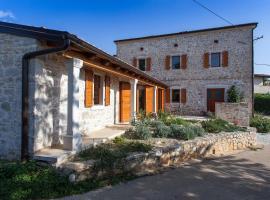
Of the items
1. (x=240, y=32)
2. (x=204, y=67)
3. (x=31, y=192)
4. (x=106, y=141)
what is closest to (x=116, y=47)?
(x=204, y=67)

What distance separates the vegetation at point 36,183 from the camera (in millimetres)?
4625

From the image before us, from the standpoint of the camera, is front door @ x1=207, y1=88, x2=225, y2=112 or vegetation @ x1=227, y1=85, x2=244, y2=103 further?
front door @ x1=207, y1=88, x2=225, y2=112

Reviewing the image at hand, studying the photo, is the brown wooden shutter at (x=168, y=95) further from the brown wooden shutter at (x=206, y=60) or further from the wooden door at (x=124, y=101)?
the wooden door at (x=124, y=101)

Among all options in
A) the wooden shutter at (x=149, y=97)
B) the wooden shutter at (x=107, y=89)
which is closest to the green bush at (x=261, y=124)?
the wooden shutter at (x=149, y=97)

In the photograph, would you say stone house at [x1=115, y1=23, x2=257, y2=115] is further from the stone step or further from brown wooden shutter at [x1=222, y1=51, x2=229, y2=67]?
the stone step

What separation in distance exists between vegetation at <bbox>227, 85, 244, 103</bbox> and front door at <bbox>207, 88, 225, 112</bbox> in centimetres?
75

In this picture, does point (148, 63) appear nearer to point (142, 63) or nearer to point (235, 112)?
point (142, 63)

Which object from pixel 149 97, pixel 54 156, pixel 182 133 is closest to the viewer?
pixel 54 156

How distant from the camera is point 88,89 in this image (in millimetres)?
8727

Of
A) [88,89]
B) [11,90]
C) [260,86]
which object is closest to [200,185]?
[88,89]

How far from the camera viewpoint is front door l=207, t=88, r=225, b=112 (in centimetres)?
1986

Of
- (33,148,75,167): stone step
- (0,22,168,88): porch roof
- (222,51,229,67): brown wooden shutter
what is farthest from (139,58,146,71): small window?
(33,148,75,167): stone step

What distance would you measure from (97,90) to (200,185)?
219 inches

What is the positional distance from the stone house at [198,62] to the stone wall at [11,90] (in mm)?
16248
